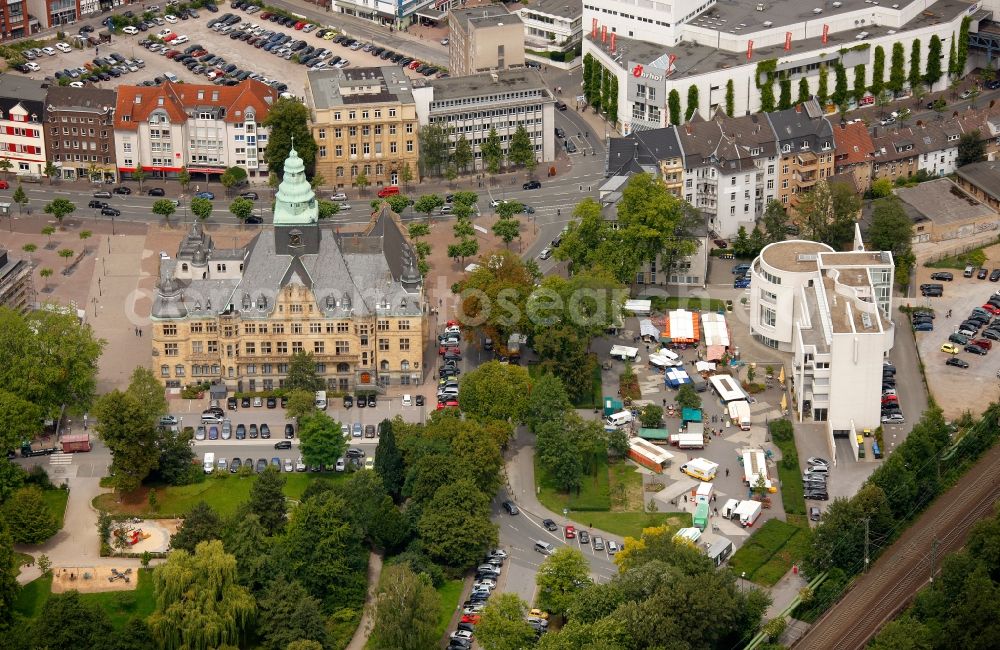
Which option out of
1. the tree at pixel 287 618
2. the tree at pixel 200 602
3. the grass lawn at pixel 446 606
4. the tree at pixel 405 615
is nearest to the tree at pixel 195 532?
the tree at pixel 200 602

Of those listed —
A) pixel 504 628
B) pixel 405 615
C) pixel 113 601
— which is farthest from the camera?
pixel 113 601

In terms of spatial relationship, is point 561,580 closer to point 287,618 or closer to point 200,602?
point 287,618

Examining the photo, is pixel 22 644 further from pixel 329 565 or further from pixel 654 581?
pixel 654 581

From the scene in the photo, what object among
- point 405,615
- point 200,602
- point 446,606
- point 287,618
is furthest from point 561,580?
point 200,602

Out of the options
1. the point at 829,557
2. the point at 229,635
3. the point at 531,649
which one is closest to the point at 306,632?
the point at 229,635

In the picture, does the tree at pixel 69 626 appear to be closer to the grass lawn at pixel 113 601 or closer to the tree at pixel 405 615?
the grass lawn at pixel 113 601

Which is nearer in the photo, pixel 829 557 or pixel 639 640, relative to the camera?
pixel 639 640
